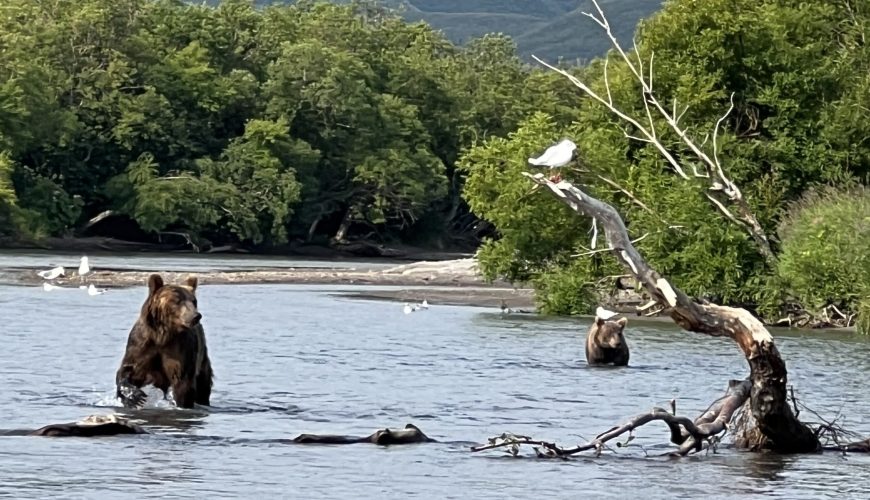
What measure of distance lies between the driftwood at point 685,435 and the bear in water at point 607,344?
948cm

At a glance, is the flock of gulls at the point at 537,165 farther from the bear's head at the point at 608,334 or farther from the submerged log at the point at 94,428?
the submerged log at the point at 94,428

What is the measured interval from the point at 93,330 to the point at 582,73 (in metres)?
66.4

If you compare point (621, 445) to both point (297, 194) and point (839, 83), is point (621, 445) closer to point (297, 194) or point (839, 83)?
point (839, 83)

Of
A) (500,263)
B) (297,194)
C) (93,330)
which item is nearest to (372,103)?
(297,194)

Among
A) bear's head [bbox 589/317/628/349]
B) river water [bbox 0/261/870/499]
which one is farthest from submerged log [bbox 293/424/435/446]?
bear's head [bbox 589/317/628/349]

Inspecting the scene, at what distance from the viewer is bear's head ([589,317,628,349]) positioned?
→ 26.0m

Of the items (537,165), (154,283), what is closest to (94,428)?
(154,283)

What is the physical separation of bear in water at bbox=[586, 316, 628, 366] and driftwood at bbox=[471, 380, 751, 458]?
9480mm

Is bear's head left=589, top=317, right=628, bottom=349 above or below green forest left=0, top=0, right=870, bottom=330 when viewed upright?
below

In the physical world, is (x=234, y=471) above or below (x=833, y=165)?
below

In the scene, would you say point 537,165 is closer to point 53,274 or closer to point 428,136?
point 53,274

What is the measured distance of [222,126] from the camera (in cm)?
8725

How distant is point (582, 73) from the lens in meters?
96.5

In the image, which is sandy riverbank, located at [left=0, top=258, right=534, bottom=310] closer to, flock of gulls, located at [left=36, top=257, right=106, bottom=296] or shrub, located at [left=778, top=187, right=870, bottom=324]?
flock of gulls, located at [left=36, top=257, right=106, bottom=296]
